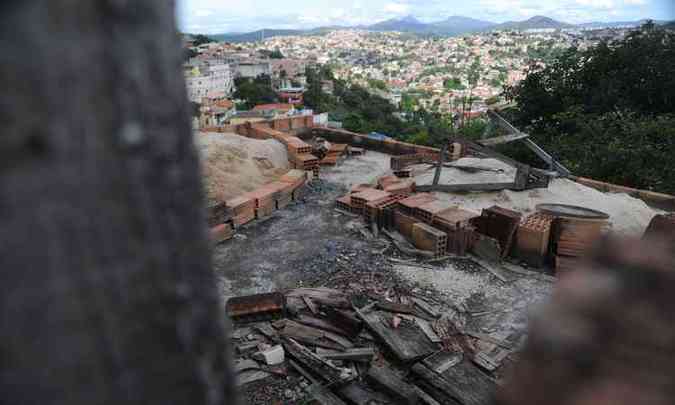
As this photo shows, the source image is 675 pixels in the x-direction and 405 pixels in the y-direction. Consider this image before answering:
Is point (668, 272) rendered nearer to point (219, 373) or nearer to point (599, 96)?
point (219, 373)

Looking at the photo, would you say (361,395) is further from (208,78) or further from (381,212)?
(208,78)

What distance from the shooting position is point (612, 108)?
15125mm

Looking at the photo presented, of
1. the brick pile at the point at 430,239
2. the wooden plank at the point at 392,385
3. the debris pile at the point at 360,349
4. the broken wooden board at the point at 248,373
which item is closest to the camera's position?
the wooden plank at the point at 392,385

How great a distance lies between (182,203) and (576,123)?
1546 cm

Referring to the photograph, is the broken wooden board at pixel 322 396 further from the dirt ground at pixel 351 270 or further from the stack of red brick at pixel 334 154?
the stack of red brick at pixel 334 154

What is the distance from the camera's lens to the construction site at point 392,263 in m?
4.73

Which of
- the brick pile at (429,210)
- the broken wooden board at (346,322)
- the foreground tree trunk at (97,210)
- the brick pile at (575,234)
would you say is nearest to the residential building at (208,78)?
the brick pile at (429,210)

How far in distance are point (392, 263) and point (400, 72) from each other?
138 metres

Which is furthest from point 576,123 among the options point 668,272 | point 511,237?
point 668,272

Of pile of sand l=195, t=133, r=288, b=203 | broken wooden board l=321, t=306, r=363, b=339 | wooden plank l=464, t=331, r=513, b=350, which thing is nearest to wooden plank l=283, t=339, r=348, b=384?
broken wooden board l=321, t=306, r=363, b=339

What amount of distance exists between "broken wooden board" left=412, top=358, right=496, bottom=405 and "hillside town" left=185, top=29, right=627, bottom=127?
4.68m

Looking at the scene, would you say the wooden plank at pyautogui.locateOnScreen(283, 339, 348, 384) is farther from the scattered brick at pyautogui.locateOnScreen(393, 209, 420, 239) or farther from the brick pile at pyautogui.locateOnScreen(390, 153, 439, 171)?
the brick pile at pyautogui.locateOnScreen(390, 153, 439, 171)

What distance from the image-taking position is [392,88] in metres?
109

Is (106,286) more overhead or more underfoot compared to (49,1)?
more underfoot
